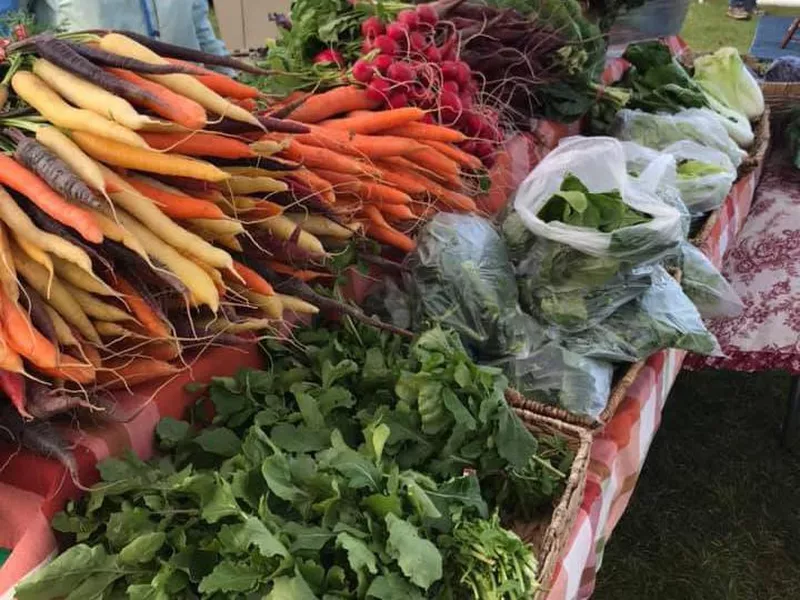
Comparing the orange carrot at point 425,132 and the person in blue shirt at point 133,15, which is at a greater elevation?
the person in blue shirt at point 133,15

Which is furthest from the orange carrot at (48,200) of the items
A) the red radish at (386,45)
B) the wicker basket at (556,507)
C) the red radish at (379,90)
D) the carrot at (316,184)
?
the red radish at (386,45)

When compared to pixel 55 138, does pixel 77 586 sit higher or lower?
lower

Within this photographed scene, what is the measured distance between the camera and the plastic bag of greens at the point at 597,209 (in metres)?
1.53

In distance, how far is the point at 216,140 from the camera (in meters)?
1.27

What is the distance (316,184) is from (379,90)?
453mm

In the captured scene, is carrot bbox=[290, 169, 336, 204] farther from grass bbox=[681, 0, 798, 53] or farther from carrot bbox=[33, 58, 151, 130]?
grass bbox=[681, 0, 798, 53]

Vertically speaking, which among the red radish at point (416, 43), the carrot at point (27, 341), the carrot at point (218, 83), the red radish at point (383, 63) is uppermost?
the carrot at point (218, 83)

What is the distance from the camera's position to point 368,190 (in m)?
1.58

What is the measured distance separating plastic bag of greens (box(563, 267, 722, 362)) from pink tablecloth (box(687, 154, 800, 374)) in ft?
1.90

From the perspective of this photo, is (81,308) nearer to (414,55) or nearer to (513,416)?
(513,416)

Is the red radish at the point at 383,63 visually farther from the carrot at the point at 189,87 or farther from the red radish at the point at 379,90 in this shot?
the carrot at the point at 189,87

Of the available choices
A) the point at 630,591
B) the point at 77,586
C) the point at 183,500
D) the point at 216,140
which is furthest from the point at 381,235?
the point at 630,591

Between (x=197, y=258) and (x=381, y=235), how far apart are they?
1.64ft

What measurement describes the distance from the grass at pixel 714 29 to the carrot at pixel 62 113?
6.45 metres
